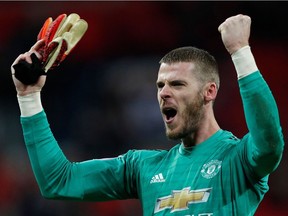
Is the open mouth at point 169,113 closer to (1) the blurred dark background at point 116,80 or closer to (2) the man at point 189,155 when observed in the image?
(2) the man at point 189,155

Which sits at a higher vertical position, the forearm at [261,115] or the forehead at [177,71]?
the forehead at [177,71]

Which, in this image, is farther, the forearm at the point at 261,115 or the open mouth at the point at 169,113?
the open mouth at the point at 169,113

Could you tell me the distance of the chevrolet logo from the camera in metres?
2.88

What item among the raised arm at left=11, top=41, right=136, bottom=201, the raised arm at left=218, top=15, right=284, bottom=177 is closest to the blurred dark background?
the raised arm at left=11, top=41, right=136, bottom=201

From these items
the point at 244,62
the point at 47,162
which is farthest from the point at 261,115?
the point at 47,162

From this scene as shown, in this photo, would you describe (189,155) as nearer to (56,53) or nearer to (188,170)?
(188,170)

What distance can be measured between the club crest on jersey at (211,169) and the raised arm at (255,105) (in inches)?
8.3

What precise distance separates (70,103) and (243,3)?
2296 millimetres

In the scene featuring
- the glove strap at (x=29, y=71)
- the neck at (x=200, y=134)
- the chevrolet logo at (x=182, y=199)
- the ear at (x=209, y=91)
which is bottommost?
the chevrolet logo at (x=182, y=199)

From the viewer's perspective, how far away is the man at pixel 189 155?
2.65 meters

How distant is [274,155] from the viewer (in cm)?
264

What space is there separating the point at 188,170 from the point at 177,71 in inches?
19.4

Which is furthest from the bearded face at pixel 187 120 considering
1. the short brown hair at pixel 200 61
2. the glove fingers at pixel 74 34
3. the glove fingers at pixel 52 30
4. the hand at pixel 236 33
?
the glove fingers at pixel 52 30

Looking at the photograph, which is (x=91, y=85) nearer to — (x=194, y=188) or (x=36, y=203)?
(x=36, y=203)
